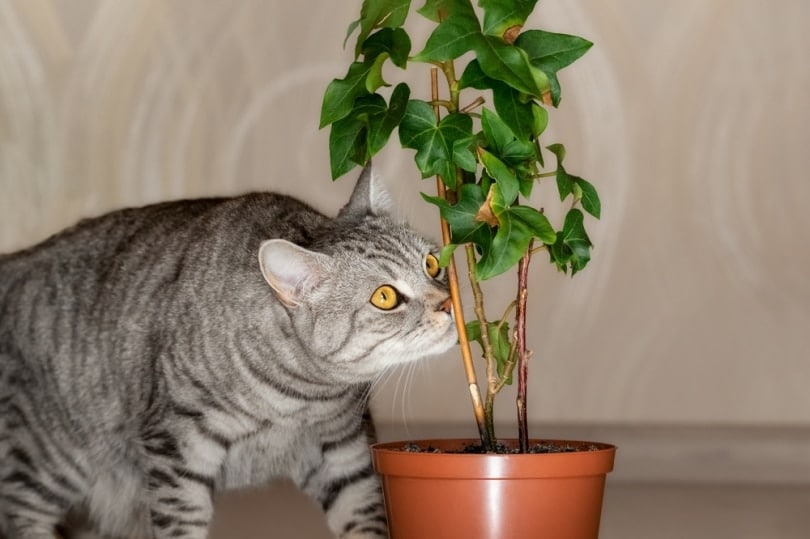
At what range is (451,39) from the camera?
1456 mm

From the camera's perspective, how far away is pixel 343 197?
12.0 feet

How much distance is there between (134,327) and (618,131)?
201 centimetres

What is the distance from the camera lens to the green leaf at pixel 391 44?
155 centimetres

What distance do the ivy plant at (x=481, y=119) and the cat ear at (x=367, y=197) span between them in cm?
39

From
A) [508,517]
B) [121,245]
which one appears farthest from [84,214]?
[508,517]

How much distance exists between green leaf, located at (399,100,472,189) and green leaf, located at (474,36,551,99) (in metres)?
0.14

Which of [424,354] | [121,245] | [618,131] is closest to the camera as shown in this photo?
[424,354]

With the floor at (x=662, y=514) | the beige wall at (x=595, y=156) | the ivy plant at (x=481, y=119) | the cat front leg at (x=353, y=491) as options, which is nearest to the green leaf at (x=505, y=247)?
the ivy plant at (x=481, y=119)

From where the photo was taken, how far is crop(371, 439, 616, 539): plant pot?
1.62m

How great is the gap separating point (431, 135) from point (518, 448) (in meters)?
0.55

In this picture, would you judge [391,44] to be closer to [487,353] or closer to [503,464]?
[487,353]

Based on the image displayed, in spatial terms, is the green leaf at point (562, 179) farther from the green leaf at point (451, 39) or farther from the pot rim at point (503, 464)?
the pot rim at point (503, 464)

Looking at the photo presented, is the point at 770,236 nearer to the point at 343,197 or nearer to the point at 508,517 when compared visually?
Result: the point at 343,197

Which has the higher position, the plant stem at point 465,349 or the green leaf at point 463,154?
the green leaf at point 463,154
